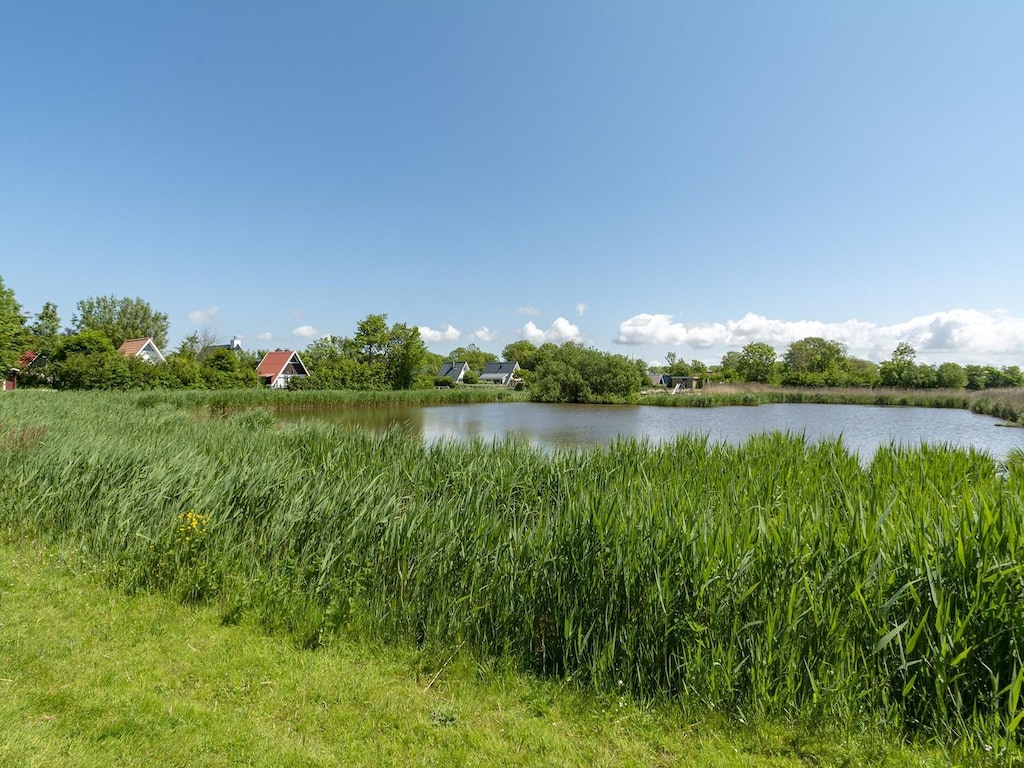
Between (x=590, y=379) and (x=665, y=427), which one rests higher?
(x=590, y=379)

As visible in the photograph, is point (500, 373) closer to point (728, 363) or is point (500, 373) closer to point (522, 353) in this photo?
point (522, 353)

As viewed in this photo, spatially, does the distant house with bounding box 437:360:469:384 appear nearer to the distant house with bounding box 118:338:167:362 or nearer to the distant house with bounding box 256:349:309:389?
the distant house with bounding box 256:349:309:389

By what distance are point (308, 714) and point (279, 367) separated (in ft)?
166

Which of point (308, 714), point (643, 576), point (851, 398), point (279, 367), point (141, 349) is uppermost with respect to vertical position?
point (141, 349)

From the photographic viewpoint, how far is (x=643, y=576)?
9.41 ft

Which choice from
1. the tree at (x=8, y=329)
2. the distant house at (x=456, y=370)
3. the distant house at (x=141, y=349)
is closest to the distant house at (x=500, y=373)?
the distant house at (x=456, y=370)

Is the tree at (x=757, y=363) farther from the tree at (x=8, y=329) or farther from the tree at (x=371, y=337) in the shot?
the tree at (x=8, y=329)

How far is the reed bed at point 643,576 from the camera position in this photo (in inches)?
95.2

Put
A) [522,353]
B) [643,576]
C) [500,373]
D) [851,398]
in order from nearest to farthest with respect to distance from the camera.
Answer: [643,576] < [851,398] < [500,373] < [522,353]

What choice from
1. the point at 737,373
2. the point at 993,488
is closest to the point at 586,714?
the point at 993,488

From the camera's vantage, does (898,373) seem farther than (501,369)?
No

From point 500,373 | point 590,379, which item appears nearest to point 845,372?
point 590,379

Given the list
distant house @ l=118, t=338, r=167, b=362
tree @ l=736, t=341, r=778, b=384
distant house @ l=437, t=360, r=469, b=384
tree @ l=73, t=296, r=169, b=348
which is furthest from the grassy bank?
tree @ l=73, t=296, r=169, b=348

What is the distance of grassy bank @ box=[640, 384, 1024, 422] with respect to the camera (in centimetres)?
2816
